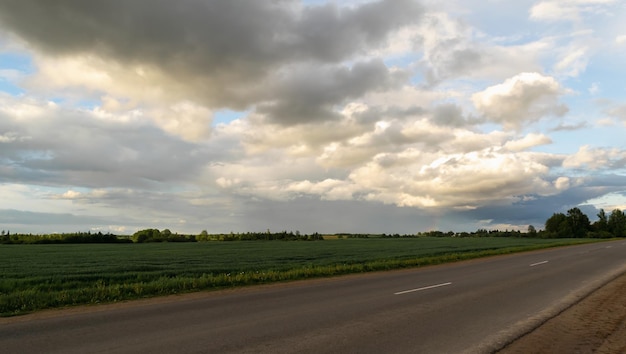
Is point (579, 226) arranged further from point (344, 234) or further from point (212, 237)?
point (212, 237)

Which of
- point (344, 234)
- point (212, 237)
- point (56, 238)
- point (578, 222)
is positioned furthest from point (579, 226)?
point (56, 238)

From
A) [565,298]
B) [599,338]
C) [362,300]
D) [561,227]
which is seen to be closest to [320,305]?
[362,300]

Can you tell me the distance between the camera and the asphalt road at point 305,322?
22.9 ft

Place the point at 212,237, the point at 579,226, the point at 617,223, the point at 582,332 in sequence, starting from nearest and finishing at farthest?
the point at 582,332
the point at 212,237
the point at 579,226
the point at 617,223

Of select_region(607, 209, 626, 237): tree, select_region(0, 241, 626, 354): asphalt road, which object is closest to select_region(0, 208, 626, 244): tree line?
select_region(607, 209, 626, 237): tree

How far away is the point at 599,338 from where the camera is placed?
25.3ft

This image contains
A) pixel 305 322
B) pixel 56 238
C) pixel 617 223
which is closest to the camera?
pixel 305 322

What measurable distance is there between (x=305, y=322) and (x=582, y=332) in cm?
552

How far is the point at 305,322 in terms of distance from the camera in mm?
8695

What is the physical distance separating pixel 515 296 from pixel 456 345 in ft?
21.4

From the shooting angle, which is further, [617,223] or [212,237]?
[617,223]

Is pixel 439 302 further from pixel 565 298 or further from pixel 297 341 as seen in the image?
pixel 297 341

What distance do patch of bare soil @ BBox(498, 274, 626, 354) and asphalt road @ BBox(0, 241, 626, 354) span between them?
320mm

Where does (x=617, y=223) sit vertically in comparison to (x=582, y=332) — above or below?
above
